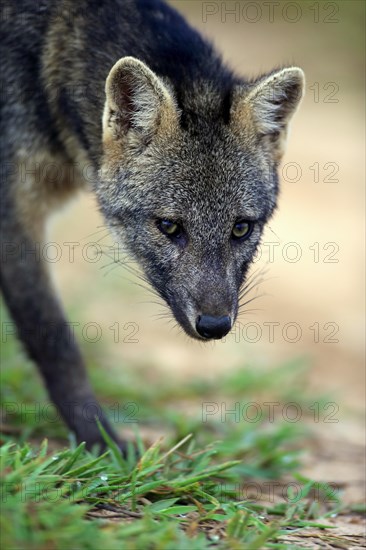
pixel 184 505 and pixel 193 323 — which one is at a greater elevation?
pixel 193 323

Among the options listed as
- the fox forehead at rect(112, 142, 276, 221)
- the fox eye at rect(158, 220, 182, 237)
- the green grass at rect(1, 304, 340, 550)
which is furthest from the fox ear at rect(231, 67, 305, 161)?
the green grass at rect(1, 304, 340, 550)

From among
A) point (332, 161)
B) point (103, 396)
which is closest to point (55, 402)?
point (103, 396)

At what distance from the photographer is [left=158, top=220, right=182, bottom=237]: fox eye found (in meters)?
5.24

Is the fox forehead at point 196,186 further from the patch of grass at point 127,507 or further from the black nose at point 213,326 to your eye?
the patch of grass at point 127,507

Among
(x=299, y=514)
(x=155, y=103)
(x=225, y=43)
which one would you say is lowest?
(x=299, y=514)

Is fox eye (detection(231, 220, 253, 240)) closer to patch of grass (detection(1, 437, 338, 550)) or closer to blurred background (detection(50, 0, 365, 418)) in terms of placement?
blurred background (detection(50, 0, 365, 418))

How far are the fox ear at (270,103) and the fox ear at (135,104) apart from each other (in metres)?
A: 0.49

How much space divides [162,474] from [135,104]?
2.33 meters

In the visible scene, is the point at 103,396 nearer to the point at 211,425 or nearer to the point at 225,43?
the point at 211,425

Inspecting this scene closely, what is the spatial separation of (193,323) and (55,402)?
1.57 meters

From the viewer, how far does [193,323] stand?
16.2ft

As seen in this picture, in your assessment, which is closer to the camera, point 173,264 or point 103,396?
point 173,264

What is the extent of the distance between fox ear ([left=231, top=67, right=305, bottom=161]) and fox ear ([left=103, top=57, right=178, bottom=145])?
492 mm

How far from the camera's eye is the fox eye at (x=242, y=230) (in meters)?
5.36
